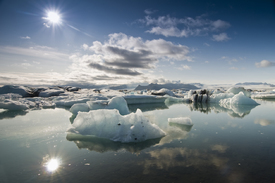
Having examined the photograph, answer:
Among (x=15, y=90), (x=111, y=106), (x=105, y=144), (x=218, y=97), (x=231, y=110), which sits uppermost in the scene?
(x=15, y=90)

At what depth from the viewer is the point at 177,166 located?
1.88 meters

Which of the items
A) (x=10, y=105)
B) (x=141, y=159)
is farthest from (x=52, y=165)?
(x=10, y=105)

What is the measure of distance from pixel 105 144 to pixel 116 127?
0.52m

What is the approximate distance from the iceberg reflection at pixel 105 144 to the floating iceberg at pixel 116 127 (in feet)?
0.39

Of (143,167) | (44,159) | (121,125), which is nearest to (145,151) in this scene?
(143,167)

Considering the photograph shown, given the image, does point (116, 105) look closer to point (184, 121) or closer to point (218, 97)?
point (184, 121)

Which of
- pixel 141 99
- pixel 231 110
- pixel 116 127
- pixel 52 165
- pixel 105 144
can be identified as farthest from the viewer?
pixel 141 99

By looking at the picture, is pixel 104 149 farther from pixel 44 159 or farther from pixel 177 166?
pixel 177 166

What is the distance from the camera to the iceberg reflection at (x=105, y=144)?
98.1 inches

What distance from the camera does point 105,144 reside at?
2.72 metres

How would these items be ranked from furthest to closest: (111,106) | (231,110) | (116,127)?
(231,110) < (111,106) < (116,127)

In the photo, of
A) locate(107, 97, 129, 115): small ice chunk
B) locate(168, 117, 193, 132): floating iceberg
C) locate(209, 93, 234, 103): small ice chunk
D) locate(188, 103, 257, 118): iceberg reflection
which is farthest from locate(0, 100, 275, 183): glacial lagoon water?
locate(209, 93, 234, 103): small ice chunk

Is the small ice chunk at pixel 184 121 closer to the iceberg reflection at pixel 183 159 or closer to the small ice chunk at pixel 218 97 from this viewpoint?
the iceberg reflection at pixel 183 159

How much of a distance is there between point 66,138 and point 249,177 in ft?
10.4
